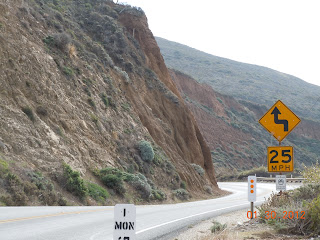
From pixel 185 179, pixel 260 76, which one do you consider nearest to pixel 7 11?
pixel 185 179

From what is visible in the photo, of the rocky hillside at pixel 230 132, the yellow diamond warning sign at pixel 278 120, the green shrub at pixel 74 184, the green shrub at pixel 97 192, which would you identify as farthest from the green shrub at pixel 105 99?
the rocky hillside at pixel 230 132

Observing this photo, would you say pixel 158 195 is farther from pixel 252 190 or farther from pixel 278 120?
pixel 278 120

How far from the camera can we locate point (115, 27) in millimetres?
37875

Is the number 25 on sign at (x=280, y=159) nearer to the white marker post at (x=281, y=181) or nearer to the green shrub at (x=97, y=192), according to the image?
the white marker post at (x=281, y=181)

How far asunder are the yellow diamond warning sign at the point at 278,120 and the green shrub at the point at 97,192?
11.1 metres

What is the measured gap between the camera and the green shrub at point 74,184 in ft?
59.2

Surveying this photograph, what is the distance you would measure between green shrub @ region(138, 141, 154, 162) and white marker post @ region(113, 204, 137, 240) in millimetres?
22172

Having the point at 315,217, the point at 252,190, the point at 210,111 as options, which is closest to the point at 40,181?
the point at 252,190

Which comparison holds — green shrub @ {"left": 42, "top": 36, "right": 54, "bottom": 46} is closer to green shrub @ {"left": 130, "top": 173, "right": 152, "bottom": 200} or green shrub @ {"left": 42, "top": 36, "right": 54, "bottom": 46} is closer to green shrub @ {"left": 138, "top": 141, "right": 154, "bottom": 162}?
green shrub @ {"left": 138, "top": 141, "right": 154, "bottom": 162}

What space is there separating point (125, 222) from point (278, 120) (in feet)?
21.7

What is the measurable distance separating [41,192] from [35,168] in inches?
77.5

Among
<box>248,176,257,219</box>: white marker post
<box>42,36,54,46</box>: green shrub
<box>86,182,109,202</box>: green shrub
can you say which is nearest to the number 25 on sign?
<box>248,176,257,219</box>: white marker post

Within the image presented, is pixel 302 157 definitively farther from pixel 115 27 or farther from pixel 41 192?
pixel 41 192

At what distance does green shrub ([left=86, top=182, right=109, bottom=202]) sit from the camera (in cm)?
1912
